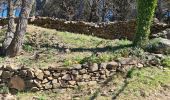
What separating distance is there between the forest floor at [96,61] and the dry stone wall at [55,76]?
6.8 inches

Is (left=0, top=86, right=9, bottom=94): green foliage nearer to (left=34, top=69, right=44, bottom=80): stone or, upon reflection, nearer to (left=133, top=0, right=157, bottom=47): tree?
(left=34, top=69, right=44, bottom=80): stone

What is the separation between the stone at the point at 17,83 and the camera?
1114 cm

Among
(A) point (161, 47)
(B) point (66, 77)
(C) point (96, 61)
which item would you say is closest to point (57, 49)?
(C) point (96, 61)

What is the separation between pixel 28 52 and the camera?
45.3 ft

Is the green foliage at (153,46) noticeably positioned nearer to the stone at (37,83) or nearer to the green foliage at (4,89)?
the stone at (37,83)

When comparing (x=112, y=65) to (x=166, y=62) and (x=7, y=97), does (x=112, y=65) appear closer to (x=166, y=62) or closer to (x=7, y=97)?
(x=166, y=62)

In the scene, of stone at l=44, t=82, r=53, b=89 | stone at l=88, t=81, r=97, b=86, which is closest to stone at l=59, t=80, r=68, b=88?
stone at l=44, t=82, r=53, b=89

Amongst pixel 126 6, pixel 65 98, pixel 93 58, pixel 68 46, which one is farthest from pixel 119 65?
pixel 126 6

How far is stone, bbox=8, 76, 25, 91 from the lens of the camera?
11.1 m

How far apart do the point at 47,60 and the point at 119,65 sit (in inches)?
85.1

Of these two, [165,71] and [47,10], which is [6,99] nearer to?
[165,71]

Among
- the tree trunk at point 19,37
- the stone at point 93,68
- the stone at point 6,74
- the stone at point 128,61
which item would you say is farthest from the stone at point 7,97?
the stone at point 128,61

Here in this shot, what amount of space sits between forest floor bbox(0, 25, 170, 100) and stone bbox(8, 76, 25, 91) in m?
0.20

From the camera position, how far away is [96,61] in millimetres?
11508
